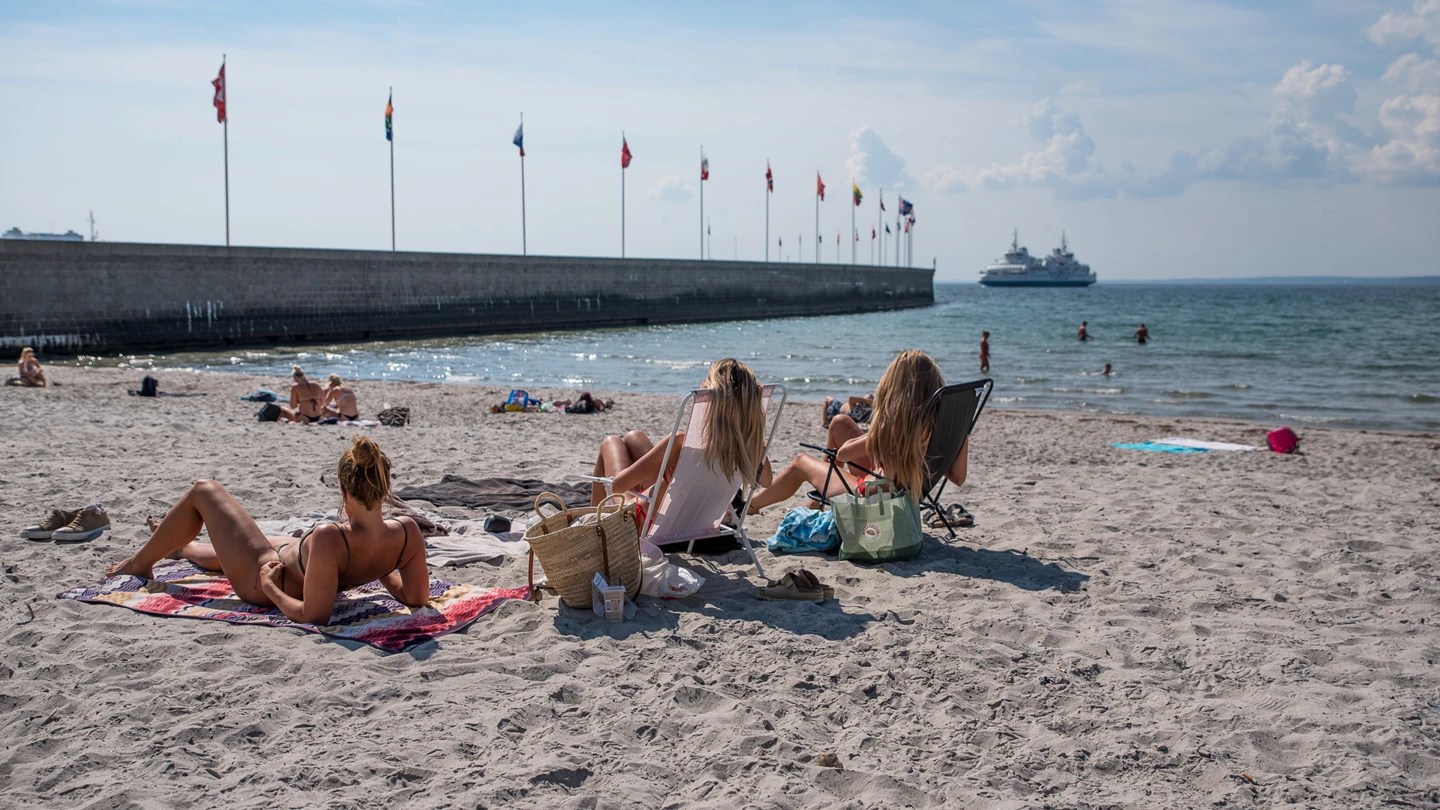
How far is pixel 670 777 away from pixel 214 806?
3.71 ft

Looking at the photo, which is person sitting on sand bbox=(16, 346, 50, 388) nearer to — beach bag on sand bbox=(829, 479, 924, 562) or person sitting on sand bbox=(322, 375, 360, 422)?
person sitting on sand bbox=(322, 375, 360, 422)

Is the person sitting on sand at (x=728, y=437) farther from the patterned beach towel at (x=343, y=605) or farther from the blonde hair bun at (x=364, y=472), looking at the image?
the blonde hair bun at (x=364, y=472)

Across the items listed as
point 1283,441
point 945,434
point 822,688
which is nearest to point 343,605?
point 822,688

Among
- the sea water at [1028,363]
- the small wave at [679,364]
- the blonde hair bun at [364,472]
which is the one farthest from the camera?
the small wave at [679,364]

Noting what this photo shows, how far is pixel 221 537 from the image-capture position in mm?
3896

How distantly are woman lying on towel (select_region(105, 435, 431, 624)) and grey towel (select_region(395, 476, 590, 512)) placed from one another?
76.9 inches

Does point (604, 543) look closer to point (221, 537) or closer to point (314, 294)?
point (221, 537)

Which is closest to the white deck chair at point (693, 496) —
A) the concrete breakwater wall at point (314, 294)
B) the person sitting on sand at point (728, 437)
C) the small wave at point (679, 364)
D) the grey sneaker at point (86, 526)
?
the person sitting on sand at point (728, 437)

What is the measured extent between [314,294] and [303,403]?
22547 mm

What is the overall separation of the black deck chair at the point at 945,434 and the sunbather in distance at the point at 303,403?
275 inches

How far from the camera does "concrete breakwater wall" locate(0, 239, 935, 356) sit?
2406 centimetres

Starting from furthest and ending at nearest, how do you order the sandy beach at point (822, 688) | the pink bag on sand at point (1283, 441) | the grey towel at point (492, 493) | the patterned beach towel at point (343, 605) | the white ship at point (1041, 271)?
1. the white ship at point (1041, 271)
2. the pink bag on sand at point (1283, 441)
3. the grey towel at point (492, 493)
4. the patterned beach towel at point (343, 605)
5. the sandy beach at point (822, 688)

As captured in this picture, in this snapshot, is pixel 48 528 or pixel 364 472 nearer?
pixel 364 472

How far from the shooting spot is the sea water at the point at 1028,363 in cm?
1633
